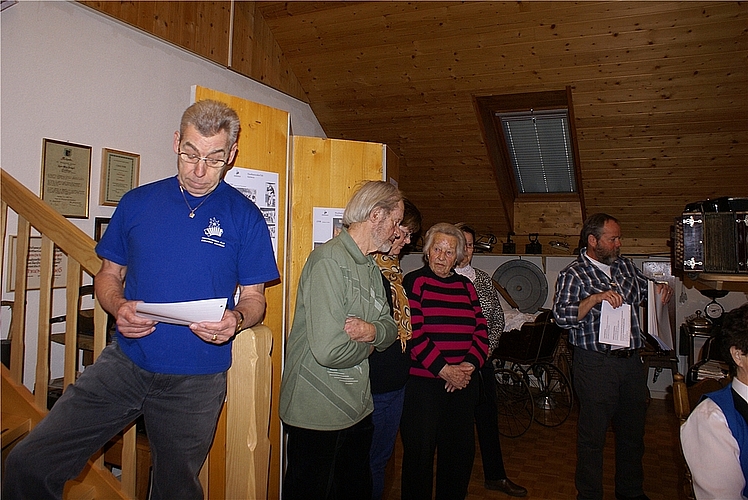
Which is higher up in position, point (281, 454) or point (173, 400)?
point (173, 400)

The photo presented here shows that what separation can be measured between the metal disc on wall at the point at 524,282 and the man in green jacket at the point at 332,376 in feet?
15.1

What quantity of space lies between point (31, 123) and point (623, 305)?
348 centimetres

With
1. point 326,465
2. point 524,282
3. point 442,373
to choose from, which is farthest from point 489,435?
point 524,282

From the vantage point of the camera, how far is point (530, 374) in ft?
19.8

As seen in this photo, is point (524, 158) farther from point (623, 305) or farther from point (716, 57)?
point (623, 305)

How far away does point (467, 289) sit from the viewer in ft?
9.50

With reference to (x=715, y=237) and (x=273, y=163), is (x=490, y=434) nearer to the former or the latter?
(x=715, y=237)

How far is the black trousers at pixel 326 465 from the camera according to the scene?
1872 millimetres

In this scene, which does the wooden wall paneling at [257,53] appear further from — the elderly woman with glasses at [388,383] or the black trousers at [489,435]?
the black trousers at [489,435]

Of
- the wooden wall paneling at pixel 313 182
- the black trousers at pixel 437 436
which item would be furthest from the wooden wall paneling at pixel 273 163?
the black trousers at pixel 437 436

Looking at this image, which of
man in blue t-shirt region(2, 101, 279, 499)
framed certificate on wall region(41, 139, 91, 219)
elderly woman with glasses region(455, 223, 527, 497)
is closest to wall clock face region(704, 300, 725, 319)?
elderly woman with glasses region(455, 223, 527, 497)

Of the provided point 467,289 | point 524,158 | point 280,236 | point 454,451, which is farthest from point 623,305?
point 524,158

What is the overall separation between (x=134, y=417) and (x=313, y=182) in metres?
1.81

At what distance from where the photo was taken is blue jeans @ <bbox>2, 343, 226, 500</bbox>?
59.2 inches
